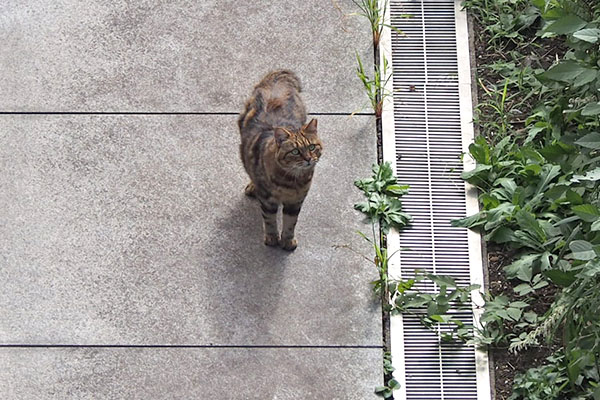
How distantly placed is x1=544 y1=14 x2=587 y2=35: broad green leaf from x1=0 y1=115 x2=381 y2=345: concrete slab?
1.32 meters

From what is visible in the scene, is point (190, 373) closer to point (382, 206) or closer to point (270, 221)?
point (270, 221)

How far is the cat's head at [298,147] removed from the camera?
503cm

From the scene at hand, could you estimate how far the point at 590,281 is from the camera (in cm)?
491


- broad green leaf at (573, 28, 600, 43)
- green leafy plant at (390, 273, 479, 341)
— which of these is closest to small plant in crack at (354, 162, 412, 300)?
green leafy plant at (390, 273, 479, 341)

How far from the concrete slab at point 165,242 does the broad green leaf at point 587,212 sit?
1244mm

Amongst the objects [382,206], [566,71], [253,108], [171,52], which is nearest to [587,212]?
[566,71]

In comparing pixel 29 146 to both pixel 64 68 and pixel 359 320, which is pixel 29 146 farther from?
pixel 359 320

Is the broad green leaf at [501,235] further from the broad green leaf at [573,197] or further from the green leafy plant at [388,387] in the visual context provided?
the green leafy plant at [388,387]

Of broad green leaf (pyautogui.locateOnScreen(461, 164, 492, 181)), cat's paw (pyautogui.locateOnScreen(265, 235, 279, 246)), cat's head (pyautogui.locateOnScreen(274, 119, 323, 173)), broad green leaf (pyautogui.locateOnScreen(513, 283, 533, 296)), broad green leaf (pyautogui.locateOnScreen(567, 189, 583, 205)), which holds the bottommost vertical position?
broad green leaf (pyautogui.locateOnScreen(513, 283, 533, 296))

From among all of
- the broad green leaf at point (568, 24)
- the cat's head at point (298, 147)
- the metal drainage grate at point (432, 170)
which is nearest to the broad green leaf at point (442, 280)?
the metal drainage grate at point (432, 170)

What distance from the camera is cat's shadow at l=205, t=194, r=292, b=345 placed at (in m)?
5.41

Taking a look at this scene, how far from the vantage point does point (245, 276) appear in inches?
220

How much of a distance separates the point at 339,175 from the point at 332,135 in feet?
0.91

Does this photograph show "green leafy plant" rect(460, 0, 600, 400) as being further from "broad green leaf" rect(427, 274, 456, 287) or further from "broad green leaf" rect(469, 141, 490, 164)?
"broad green leaf" rect(427, 274, 456, 287)
